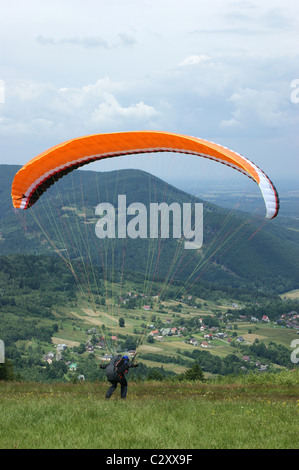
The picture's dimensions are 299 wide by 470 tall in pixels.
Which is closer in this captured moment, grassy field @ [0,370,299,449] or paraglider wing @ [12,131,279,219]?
grassy field @ [0,370,299,449]

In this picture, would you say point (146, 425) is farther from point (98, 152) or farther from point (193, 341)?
point (193, 341)

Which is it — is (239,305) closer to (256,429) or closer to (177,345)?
(177,345)

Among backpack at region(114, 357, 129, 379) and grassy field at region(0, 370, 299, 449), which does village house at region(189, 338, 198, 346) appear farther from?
grassy field at region(0, 370, 299, 449)

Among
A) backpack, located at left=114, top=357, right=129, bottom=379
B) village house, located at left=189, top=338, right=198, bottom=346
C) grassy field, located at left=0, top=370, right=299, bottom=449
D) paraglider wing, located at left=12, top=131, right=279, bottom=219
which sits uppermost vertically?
paraglider wing, located at left=12, top=131, right=279, bottom=219

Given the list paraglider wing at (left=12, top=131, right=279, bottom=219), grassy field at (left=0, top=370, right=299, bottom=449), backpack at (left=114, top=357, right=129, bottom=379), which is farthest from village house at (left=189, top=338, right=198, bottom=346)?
grassy field at (left=0, top=370, right=299, bottom=449)

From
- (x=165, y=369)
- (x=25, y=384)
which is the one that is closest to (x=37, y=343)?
(x=165, y=369)

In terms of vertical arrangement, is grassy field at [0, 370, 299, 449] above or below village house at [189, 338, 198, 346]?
above

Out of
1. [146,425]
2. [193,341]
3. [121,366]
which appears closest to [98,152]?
[121,366]

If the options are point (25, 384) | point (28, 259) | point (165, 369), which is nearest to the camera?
point (25, 384)
